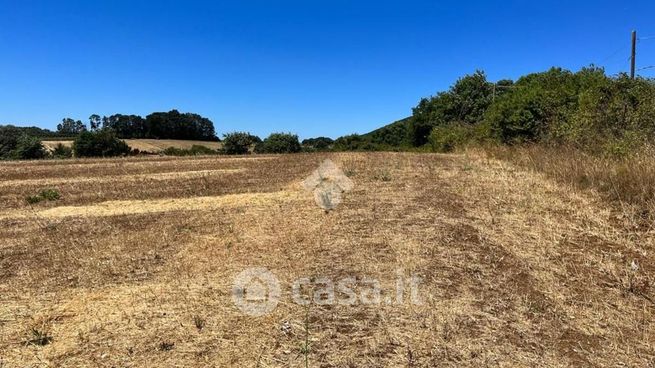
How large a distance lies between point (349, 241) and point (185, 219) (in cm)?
317

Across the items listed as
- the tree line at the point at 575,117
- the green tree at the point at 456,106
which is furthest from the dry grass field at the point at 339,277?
the green tree at the point at 456,106

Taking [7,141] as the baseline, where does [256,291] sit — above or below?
below

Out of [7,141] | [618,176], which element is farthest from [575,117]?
[7,141]

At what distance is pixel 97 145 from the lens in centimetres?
4306

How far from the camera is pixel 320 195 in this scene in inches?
372

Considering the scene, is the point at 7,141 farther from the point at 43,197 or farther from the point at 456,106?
the point at 456,106

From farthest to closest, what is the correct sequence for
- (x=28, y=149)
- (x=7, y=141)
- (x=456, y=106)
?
(x=456, y=106) → (x=7, y=141) → (x=28, y=149)

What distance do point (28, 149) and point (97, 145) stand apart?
18.0 feet

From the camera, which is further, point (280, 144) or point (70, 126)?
point (70, 126)

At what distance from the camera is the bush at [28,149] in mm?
41028

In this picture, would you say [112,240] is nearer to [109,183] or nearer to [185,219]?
[185,219]
